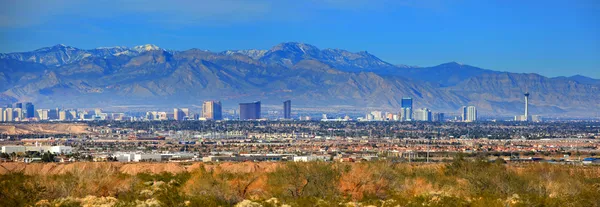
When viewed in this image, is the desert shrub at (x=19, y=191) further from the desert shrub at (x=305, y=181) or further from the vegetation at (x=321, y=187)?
the desert shrub at (x=305, y=181)

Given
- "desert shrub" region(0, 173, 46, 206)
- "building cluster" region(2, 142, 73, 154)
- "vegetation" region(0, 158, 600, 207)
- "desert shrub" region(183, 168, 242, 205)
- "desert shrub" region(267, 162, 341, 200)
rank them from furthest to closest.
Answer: "building cluster" region(2, 142, 73, 154) < "desert shrub" region(267, 162, 341, 200) < "desert shrub" region(183, 168, 242, 205) < "vegetation" region(0, 158, 600, 207) < "desert shrub" region(0, 173, 46, 206)

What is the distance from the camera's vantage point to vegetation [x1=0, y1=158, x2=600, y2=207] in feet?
188

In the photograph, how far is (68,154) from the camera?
4818 inches

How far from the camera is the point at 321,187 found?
68.9 meters

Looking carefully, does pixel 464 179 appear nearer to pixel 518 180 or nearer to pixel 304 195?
pixel 518 180

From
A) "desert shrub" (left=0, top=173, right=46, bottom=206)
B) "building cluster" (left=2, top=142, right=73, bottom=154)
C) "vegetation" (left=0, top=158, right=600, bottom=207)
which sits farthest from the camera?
"building cluster" (left=2, top=142, right=73, bottom=154)

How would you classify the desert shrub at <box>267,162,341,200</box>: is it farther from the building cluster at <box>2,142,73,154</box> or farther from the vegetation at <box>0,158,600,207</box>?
the building cluster at <box>2,142,73,154</box>


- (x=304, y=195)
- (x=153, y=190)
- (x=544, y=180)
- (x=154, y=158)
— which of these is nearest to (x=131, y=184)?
(x=153, y=190)

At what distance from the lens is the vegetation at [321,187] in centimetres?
5741

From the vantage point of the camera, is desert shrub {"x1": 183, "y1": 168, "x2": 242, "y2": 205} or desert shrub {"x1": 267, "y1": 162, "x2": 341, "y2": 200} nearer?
desert shrub {"x1": 183, "y1": 168, "x2": 242, "y2": 205}

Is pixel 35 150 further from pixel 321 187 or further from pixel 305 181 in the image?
pixel 321 187

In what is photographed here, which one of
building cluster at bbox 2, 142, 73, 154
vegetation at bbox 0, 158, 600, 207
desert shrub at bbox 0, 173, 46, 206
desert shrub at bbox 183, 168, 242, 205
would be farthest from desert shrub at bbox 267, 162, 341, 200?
building cluster at bbox 2, 142, 73, 154

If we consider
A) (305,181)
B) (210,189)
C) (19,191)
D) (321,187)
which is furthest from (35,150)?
(19,191)

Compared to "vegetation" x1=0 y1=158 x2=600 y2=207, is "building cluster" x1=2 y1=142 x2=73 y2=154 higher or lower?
higher
